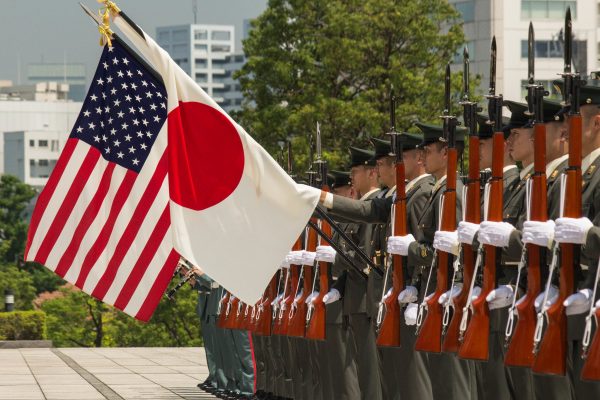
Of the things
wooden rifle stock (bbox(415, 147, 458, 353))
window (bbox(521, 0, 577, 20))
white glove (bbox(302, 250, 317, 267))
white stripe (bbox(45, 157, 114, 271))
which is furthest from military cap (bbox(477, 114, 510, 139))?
window (bbox(521, 0, 577, 20))

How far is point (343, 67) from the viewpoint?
28.8 meters

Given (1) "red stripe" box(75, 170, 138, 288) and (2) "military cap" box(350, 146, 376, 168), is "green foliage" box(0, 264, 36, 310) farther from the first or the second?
(2) "military cap" box(350, 146, 376, 168)

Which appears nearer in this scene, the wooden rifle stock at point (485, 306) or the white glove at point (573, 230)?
the white glove at point (573, 230)

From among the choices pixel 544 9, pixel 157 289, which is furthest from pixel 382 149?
pixel 544 9

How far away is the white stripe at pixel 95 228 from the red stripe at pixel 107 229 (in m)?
0.02

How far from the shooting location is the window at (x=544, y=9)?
7856cm

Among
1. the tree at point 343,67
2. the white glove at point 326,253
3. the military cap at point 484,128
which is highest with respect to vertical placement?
the tree at point 343,67

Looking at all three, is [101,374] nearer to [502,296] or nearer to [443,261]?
[443,261]

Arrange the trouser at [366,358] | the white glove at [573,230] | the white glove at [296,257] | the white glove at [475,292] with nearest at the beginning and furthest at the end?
1. the white glove at [573,230]
2. the white glove at [475,292]
3. the trouser at [366,358]
4. the white glove at [296,257]

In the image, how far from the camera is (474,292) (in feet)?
25.4

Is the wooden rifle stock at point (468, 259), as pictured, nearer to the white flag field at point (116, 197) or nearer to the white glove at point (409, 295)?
the white glove at point (409, 295)

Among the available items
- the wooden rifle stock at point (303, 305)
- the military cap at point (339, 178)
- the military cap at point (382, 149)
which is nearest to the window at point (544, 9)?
the military cap at point (339, 178)

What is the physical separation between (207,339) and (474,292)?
32.1 ft

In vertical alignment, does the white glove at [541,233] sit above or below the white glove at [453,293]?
above
